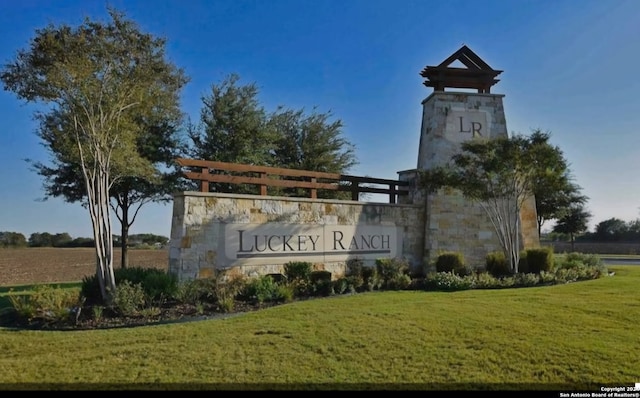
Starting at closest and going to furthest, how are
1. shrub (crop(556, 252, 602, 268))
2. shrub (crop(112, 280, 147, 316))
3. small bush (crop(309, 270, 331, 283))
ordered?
shrub (crop(112, 280, 147, 316)) < small bush (crop(309, 270, 331, 283)) < shrub (crop(556, 252, 602, 268))

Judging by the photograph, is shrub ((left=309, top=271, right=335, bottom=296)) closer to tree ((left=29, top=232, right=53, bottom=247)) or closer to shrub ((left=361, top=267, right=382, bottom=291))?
shrub ((left=361, top=267, right=382, bottom=291))

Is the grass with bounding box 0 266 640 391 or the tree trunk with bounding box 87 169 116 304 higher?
the tree trunk with bounding box 87 169 116 304

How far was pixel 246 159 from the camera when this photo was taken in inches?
602

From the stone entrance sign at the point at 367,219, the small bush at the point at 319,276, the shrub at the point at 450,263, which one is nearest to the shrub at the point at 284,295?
the small bush at the point at 319,276

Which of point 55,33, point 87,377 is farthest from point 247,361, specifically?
point 55,33

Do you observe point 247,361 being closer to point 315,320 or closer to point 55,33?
point 315,320

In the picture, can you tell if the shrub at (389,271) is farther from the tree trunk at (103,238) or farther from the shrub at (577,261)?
the tree trunk at (103,238)

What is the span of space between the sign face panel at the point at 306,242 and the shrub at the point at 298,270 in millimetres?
524

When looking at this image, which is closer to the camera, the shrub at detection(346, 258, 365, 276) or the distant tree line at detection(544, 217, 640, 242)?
the shrub at detection(346, 258, 365, 276)

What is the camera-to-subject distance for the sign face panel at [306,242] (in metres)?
10.3

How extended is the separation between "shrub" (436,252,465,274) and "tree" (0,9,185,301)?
321 inches

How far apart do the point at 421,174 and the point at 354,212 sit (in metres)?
2.40

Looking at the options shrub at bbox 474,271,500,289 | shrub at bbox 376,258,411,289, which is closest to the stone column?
shrub at bbox 376,258,411,289

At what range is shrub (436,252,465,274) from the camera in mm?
12273
